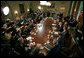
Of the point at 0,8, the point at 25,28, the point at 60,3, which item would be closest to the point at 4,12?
the point at 0,8

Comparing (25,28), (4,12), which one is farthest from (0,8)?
(25,28)

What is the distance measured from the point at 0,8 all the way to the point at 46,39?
601 cm

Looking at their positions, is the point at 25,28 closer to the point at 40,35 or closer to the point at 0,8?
the point at 40,35

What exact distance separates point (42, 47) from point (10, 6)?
22.0 ft

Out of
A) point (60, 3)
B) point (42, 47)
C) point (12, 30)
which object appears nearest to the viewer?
point (42, 47)

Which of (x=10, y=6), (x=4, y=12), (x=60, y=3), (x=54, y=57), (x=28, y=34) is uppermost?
(x=60, y=3)

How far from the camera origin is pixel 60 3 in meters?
17.3

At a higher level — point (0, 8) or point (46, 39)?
point (0, 8)

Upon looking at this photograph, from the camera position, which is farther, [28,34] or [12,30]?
[28,34]

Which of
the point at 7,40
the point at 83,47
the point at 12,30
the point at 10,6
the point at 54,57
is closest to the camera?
the point at 83,47

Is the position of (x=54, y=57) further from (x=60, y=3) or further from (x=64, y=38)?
(x=60, y=3)

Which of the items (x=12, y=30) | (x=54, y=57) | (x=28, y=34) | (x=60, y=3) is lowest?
(x=54, y=57)

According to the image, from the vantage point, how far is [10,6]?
376 inches

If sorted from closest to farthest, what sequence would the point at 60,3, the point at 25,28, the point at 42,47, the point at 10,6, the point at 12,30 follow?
the point at 42,47 → the point at 12,30 → the point at 25,28 → the point at 10,6 → the point at 60,3
